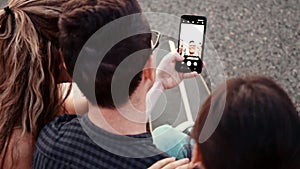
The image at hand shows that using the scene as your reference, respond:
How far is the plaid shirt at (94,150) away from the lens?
3.62ft

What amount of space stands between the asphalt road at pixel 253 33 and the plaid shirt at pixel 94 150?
1.35 m

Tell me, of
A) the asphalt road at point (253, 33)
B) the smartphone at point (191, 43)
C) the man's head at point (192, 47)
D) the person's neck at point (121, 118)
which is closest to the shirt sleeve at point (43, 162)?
the person's neck at point (121, 118)

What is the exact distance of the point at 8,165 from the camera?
4.17ft

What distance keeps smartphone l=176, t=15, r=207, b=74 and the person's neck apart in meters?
0.37

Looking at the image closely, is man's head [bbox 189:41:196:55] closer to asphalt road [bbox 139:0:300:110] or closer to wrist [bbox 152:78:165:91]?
wrist [bbox 152:78:165:91]

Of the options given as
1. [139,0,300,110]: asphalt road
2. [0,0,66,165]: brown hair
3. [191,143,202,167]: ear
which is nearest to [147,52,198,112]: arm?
[0,0,66,165]: brown hair

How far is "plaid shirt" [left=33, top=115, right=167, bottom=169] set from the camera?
110 centimetres

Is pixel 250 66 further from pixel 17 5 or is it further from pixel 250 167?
pixel 250 167

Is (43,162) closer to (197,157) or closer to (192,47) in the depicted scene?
(197,157)

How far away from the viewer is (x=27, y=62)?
1.26 m

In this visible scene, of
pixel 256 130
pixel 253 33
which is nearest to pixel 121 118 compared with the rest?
pixel 256 130

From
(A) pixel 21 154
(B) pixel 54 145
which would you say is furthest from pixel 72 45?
(A) pixel 21 154

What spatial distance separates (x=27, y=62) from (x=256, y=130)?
1.82ft

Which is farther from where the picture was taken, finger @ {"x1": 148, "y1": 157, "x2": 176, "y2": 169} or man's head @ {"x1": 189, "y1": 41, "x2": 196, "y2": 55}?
man's head @ {"x1": 189, "y1": 41, "x2": 196, "y2": 55}
